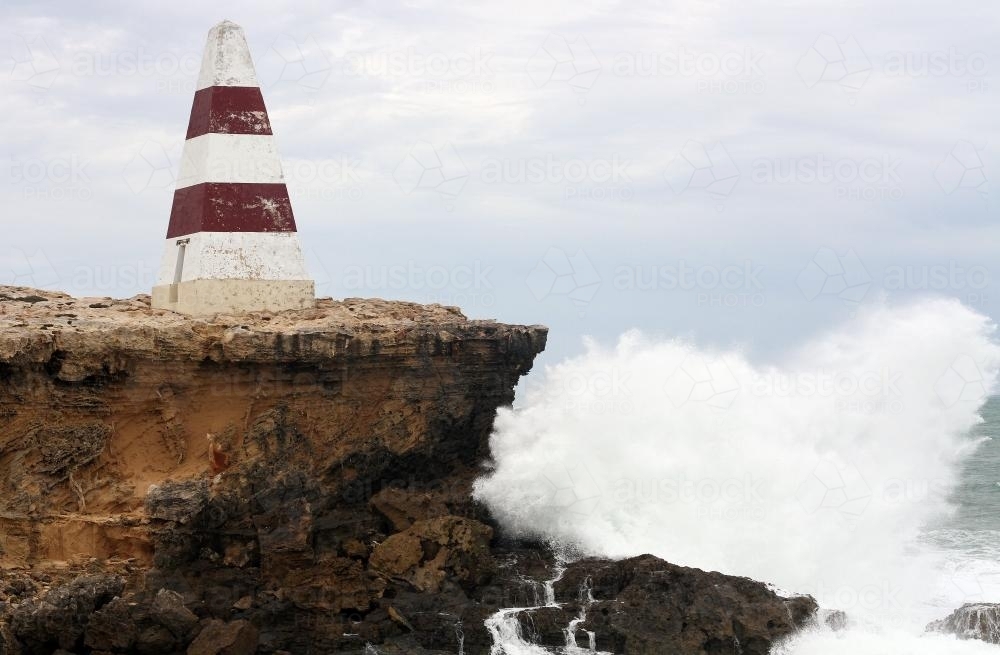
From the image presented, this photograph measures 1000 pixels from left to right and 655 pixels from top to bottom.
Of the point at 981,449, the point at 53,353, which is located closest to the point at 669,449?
the point at 53,353

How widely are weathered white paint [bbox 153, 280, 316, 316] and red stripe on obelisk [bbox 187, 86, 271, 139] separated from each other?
1871mm

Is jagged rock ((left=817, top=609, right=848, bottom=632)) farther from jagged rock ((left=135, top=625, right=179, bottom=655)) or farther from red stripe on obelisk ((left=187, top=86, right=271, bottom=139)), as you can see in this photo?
red stripe on obelisk ((left=187, top=86, right=271, bottom=139))

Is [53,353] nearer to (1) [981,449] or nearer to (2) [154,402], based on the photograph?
(2) [154,402]

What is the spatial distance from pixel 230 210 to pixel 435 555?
489 centimetres

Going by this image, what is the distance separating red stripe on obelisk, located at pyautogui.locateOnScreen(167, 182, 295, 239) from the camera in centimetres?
1650

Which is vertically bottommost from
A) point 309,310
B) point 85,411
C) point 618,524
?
point 618,524

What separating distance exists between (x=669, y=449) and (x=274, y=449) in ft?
17.5

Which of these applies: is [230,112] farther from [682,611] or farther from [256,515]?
[682,611]

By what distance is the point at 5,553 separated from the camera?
47.8 feet

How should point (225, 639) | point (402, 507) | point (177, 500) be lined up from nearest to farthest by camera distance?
1. point (225, 639)
2. point (177, 500)
3. point (402, 507)

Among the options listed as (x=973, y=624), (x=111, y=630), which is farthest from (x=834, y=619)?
(x=111, y=630)

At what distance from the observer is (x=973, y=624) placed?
1518 centimetres

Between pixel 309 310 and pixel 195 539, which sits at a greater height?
pixel 309 310

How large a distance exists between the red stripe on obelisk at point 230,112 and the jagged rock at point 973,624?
31.9 ft
